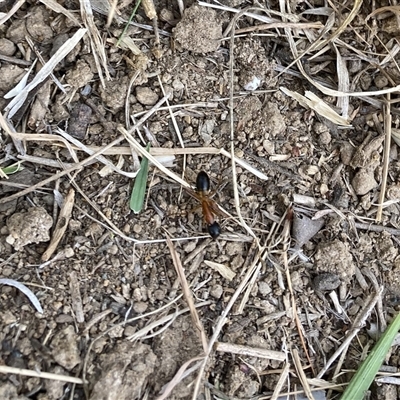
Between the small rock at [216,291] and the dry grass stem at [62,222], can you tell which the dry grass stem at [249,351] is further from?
the dry grass stem at [62,222]

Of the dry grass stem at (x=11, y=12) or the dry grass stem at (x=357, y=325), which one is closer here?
the dry grass stem at (x=11, y=12)

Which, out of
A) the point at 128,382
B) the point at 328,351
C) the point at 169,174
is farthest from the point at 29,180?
the point at 328,351

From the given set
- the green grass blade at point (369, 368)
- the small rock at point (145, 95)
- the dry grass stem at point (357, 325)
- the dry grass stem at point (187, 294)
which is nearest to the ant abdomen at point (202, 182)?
the dry grass stem at point (187, 294)

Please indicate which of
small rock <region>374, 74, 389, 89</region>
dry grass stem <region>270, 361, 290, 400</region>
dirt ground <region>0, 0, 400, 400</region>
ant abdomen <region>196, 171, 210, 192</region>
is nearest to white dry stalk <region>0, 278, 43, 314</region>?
dirt ground <region>0, 0, 400, 400</region>

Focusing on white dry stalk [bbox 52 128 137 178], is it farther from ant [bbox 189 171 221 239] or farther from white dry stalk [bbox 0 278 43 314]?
white dry stalk [bbox 0 278 43 314]

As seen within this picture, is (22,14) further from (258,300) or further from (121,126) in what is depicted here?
(258,300)

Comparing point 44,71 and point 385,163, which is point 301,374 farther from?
point 44,71

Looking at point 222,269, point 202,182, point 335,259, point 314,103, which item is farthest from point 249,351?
point 314,103
